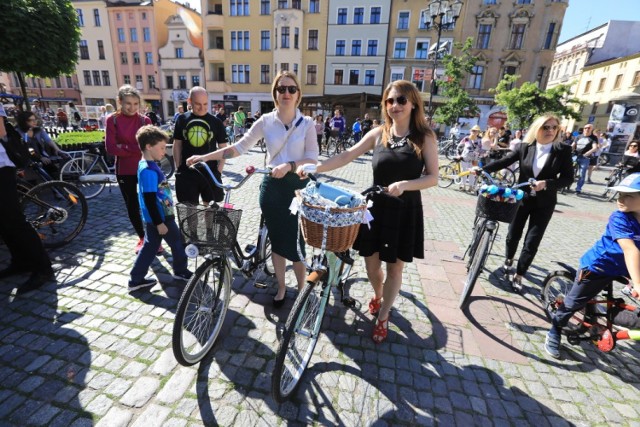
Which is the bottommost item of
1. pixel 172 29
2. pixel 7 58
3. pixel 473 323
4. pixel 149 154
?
pixel 473 323

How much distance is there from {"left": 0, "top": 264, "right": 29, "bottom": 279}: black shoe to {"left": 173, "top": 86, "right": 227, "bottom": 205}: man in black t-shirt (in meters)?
1.90

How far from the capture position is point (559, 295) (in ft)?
11.2

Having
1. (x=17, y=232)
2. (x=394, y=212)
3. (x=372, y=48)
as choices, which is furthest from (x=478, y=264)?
(x=372, y=48)

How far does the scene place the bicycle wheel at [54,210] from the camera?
164 inches

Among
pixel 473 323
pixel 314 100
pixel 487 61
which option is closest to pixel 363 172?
pixel 473 323

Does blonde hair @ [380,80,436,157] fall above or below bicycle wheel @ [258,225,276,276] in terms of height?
above

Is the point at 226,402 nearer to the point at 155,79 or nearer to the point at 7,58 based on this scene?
the point at 7,58

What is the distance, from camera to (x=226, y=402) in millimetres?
2205

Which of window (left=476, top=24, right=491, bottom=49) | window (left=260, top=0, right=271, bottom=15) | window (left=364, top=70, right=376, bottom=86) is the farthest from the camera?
window (left=260, top=0, right=271, bottom=15)

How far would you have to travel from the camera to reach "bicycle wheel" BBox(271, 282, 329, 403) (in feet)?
6.55

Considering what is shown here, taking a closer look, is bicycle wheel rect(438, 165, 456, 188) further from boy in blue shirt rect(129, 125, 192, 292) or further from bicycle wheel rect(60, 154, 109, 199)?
bicycle wheel rect(60, 154, 109, 199)

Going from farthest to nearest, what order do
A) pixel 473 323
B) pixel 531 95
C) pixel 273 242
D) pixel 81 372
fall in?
1. pixel 531 95
2. pixel 473 323
3. pixel 273 242
4. pixel 81 372

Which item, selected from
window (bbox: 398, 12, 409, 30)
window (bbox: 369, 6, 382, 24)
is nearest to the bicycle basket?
window (bbox: 398, 12, 409, 30)

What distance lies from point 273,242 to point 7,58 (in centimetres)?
864
